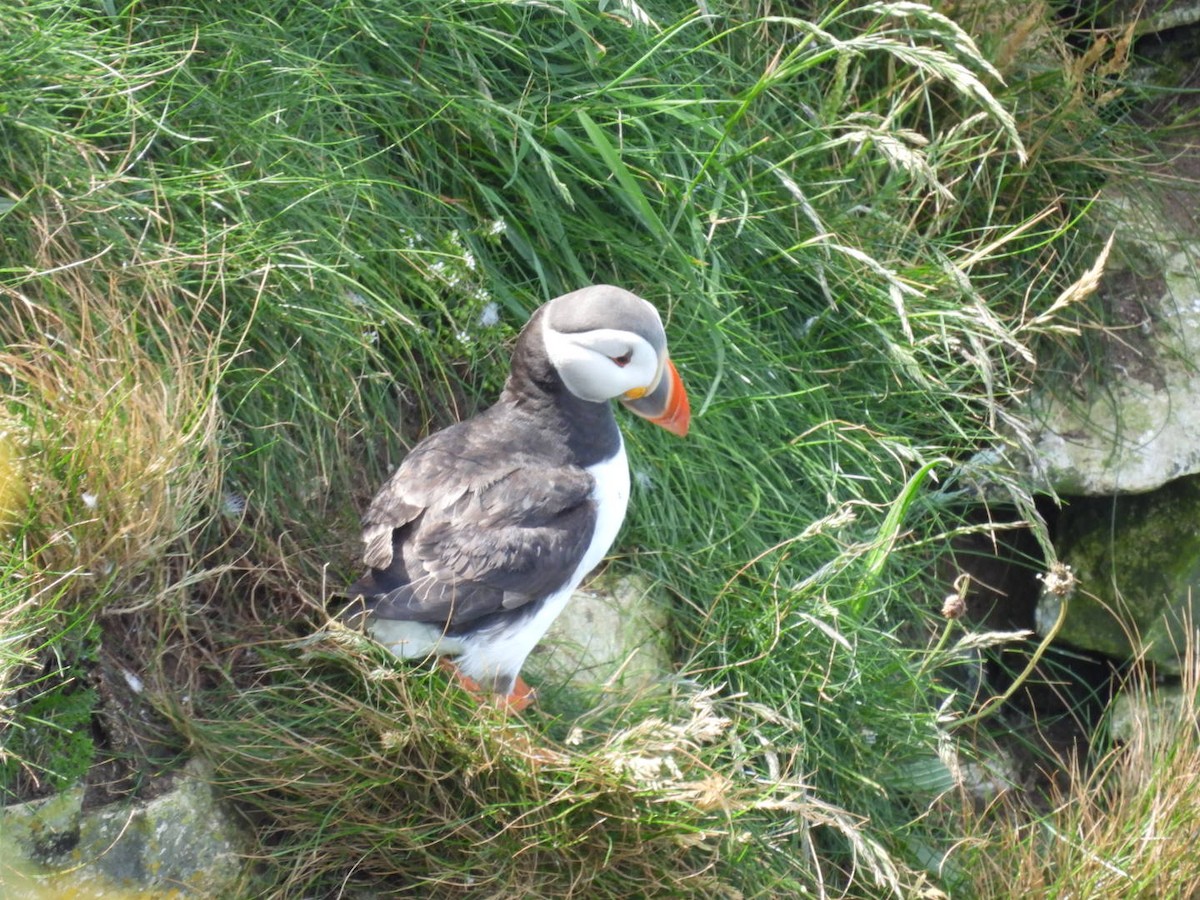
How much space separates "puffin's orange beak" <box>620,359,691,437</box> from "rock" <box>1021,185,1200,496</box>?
1.83 metres

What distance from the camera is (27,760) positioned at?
9.08ft

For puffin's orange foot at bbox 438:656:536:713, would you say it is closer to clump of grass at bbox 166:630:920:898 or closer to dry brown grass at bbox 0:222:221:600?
clump of grass at bbox 166:630:920:898

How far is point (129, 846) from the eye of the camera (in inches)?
113

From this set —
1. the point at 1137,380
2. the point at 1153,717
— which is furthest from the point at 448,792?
the point at 1137,380

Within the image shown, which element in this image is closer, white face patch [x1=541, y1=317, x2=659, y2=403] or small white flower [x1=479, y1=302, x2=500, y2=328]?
white face patch [x1=541, y1=317, x2=659, y2=403]

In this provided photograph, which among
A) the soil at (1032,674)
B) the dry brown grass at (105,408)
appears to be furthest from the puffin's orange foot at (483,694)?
the soil at (1032,674)

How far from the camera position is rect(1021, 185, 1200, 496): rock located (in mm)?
4871

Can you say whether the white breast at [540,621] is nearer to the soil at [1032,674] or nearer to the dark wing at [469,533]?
the dark wing at [469,533]

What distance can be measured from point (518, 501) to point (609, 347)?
45cm

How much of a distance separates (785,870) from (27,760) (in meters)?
1.86

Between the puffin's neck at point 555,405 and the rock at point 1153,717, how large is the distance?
1.70 m

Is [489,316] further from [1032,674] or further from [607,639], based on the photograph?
[1032,674]

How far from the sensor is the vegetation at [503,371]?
9.95ft

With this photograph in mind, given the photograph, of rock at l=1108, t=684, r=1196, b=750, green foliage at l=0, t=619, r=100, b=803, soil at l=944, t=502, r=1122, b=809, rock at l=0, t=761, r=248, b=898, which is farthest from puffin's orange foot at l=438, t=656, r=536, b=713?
soil at l=944, t=502, r=1122, b=809
